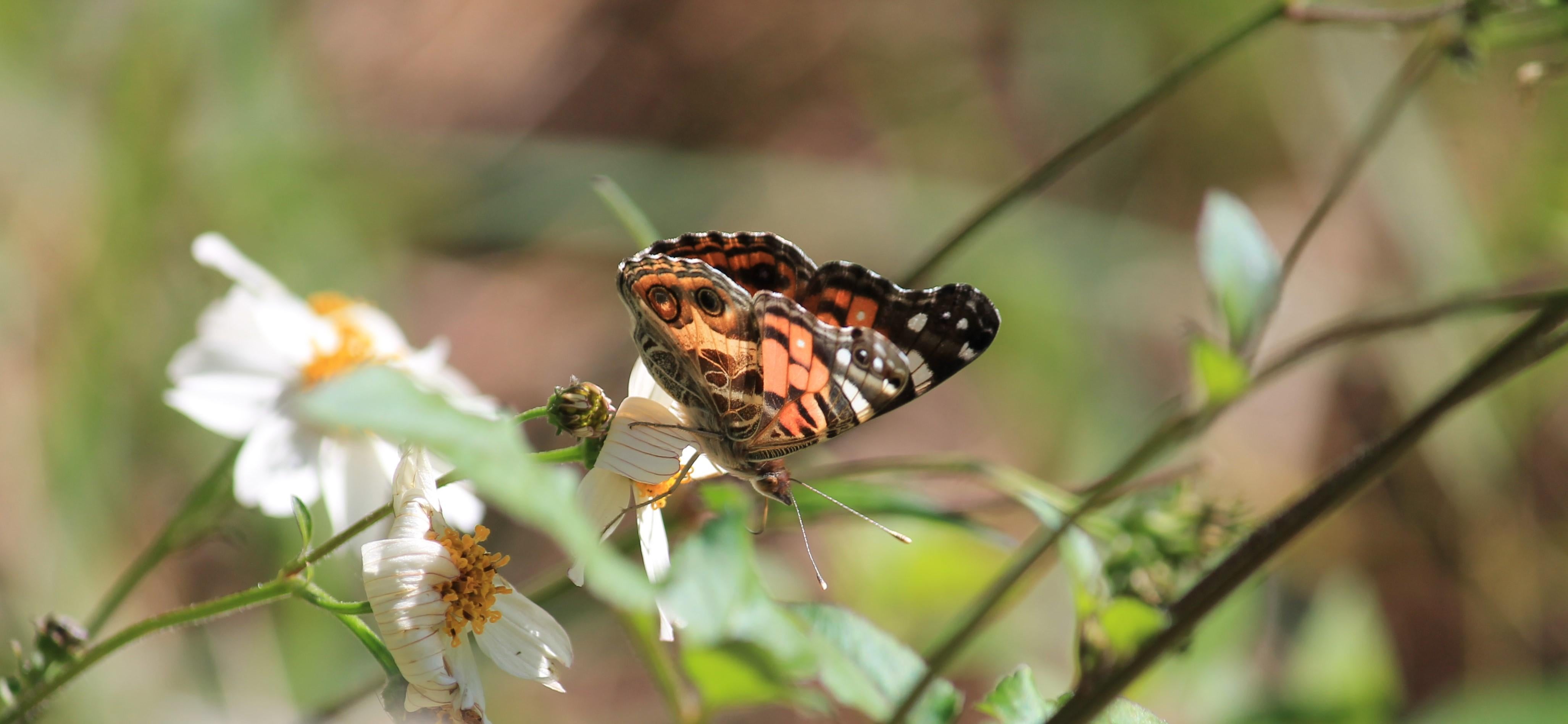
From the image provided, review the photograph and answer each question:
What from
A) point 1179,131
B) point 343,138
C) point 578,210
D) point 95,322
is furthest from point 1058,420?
point 95,322

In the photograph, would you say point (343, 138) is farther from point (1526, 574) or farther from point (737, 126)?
point (1526, 574)

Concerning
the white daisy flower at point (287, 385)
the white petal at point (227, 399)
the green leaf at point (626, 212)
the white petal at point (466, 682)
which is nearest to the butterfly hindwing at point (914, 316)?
the green leaf at point (626, 212)

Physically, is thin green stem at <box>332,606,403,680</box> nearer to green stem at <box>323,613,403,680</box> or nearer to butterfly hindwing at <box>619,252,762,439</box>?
green stem at <box>323,613,403,680</box>

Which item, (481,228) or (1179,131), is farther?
(1179,131)

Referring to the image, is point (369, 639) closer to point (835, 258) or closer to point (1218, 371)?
point (1218, 371)

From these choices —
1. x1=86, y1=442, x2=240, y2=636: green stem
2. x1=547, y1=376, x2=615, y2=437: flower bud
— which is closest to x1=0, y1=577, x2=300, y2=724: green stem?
x1=86, y1=442, x2=240, y2=636: green stem

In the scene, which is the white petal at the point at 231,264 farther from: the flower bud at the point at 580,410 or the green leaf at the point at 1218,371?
the green leaf at the point at 1218,371

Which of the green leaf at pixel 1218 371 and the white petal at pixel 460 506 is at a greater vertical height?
the green leaf at pixel 1218 371

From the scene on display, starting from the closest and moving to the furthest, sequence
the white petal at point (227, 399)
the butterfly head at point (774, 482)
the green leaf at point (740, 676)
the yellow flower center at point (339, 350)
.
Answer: the green leaf at point (740, 676)
the butterfly head at point (774, 482)
the white petal at point (227, 399)
the yellow flower center at point (339, 350)
